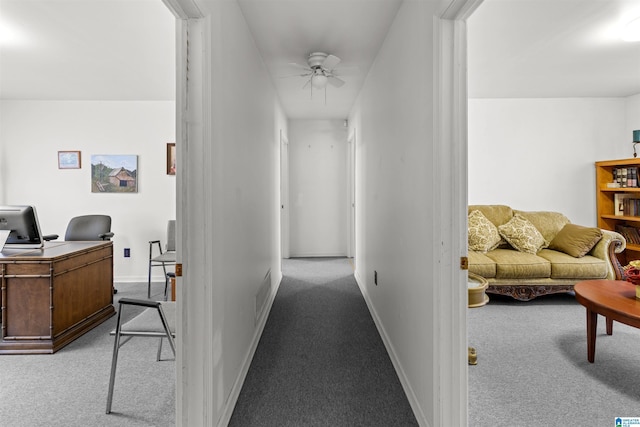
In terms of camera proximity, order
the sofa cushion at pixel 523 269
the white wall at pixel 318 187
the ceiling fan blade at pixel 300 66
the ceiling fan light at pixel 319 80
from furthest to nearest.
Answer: the white wall at pixel 318 187 < the sofa cushion at pixel 523 269 < the ceiling fan light at pixel 319 80 < the ceiling fan blade at pixel 300 66

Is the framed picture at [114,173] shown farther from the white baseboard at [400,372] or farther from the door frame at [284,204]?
the white baseboard at [400,372]

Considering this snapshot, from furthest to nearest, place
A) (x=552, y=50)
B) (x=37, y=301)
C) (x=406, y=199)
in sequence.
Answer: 1. (x=552, y=50)
2. (x=37, y=301)
3. (x=406, y=199)

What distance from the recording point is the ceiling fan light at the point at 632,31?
243cm

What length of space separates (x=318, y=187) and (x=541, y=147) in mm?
3412

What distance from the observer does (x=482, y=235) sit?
376cm

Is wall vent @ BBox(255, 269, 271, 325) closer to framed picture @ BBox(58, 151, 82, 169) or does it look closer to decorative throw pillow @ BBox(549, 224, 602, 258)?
framed picture @ BBox(58, 151, 82, 169)

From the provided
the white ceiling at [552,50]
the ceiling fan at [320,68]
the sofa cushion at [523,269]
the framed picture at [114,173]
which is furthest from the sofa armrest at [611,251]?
the framed picture at [114,173]

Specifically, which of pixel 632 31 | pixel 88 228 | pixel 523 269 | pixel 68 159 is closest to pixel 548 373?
pixel 523 269

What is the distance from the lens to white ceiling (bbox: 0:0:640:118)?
85.9 inches

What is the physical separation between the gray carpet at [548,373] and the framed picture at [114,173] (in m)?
4.39

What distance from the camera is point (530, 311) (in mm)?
3225

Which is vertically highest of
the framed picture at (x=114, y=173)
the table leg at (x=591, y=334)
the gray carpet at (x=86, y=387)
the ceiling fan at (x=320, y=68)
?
the ceiling fan at (x=320, y=68)

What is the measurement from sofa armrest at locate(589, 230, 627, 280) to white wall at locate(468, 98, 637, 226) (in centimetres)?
100

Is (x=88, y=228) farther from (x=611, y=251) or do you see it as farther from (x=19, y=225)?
(x=611, y=251)
